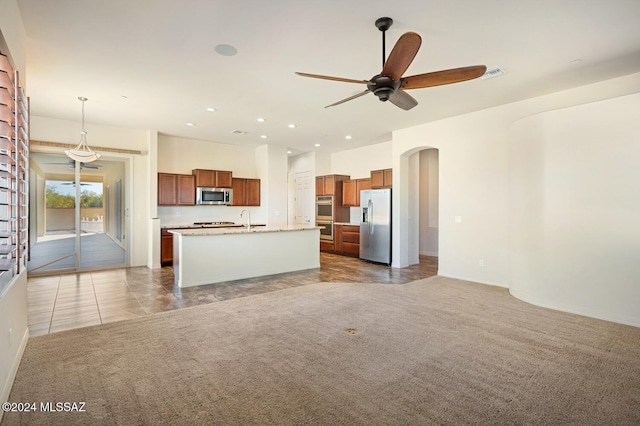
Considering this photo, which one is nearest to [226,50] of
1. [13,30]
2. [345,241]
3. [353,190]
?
[13,30]

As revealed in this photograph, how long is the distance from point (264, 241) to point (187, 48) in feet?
11.9

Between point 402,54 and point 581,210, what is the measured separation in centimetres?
335

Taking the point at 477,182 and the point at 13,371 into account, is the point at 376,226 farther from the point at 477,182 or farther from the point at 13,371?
the point at 13,371

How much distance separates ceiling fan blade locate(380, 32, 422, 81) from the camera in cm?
231

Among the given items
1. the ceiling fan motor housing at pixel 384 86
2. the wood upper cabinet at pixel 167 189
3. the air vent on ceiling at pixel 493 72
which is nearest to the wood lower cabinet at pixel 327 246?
the wood upper cabinet at pixel 167 189

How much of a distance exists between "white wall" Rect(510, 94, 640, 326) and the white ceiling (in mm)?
707

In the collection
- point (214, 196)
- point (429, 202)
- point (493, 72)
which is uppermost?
point (493, 72)

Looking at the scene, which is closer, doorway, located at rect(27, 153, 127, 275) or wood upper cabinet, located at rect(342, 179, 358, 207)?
doorway, located at rect(27, 153, 127, 275)

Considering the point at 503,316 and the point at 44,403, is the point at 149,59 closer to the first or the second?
the point at 44,403

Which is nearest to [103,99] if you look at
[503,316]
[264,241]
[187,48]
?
[187,48]

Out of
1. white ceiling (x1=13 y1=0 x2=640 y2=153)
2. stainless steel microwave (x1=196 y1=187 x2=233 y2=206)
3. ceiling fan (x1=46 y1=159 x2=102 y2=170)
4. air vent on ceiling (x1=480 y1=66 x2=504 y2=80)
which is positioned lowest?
stainless steel microwave (x1=196 y1=187 x2=233 y2=206)

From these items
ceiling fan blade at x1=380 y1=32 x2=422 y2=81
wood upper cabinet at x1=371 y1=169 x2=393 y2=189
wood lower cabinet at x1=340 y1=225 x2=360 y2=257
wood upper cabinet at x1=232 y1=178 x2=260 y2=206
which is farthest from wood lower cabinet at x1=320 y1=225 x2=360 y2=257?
ceiling fan blade at x1=380 y1=32 x2=422 y2=81

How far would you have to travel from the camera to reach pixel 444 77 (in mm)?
2826

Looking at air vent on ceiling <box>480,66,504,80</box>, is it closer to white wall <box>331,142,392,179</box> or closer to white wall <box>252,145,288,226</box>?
white wall <box>331,142,392,179</box>
